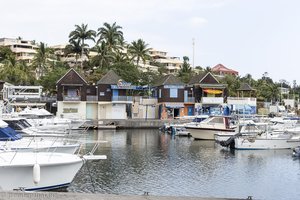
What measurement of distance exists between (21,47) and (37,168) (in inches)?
4809

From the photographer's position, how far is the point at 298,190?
24.7 metres

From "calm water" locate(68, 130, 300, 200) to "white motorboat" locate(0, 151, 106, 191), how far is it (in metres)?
1.94

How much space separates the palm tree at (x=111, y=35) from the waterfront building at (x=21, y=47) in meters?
36.3

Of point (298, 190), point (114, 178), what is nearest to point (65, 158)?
point (114, 178)

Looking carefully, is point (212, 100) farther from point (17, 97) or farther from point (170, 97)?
point (17, 97)

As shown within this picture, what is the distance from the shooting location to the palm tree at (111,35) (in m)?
90.3

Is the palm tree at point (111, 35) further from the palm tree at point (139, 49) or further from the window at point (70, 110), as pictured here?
the window at point (70, 110)

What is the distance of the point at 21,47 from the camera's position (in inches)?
5276

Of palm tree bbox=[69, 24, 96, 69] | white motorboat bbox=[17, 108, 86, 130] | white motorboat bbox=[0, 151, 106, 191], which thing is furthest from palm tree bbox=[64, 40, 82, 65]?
white motorboat bbox=[0, 151, 106, 191]

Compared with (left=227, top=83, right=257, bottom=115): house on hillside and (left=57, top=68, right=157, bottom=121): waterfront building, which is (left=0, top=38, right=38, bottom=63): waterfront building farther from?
(left=227, top=83, right=257, bottom=115): house on hillside

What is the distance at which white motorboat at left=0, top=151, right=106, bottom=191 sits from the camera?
19375mm

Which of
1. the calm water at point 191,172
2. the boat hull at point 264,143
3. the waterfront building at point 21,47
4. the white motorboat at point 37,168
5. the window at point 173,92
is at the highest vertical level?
the waterfront building at point 21,47

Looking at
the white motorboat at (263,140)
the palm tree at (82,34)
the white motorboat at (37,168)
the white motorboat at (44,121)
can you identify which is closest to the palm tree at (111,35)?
the palm tree at (82,34)

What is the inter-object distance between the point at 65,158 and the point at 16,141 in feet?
19.6
